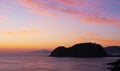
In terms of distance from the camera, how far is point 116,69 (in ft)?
263

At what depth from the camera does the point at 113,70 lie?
78812 millimetres

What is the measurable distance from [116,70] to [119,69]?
1262mm

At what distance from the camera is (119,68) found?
8081 cm

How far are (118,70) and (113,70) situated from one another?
4.64 ft

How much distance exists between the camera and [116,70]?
259 ft

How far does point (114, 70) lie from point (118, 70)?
4.12 ft

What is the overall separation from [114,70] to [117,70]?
92 cm

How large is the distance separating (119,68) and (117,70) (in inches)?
103

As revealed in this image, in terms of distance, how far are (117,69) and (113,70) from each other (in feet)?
5.78

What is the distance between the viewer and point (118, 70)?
78.2 metres

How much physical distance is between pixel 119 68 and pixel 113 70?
292cm

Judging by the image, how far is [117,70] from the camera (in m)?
78.4

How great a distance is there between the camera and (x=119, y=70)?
78000mm

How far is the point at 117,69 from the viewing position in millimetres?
79938
